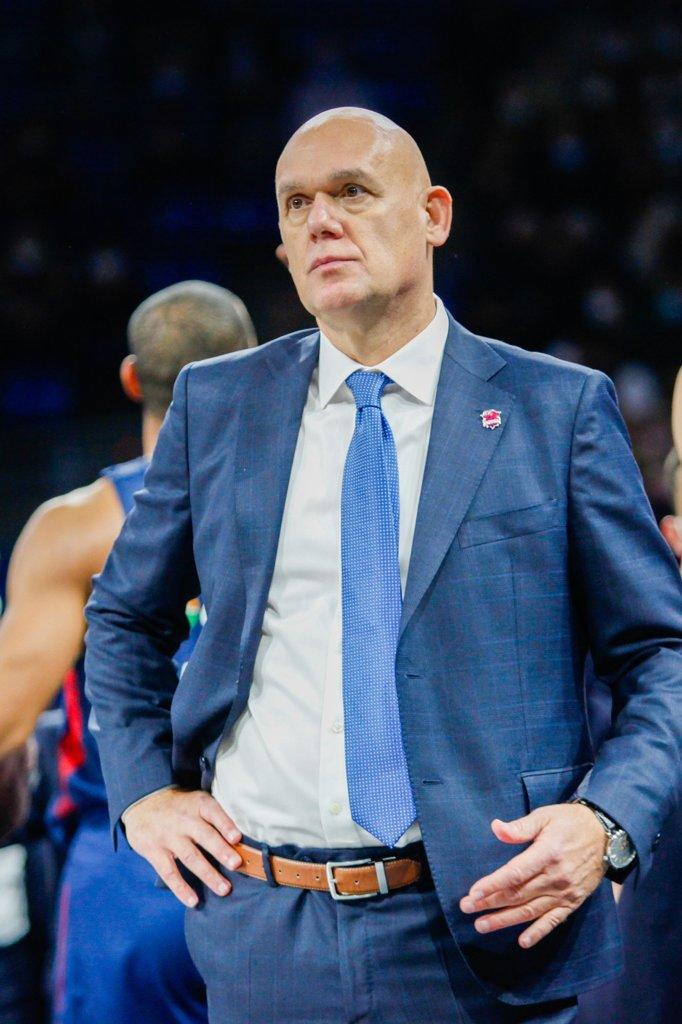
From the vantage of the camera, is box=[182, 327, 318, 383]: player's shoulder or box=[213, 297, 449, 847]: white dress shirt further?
box=[182, 327, 318, 383]: player's shoulder

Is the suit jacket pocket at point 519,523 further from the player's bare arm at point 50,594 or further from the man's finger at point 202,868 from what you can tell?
the player's bare arm at point 50,594

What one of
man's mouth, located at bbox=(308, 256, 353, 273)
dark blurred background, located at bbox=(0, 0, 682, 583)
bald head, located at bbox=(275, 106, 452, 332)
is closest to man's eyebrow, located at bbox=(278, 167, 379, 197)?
bald head, located at bbox=(275, 106, 452, 332)

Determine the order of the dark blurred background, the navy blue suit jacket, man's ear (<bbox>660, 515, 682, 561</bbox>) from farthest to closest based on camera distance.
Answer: the dark blurred background < man's ear (<bbox>660, 515, 682, 561</bbox>) < the navy blue suit jacket

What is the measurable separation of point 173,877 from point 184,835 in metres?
0.05

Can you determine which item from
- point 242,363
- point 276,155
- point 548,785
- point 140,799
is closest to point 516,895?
point 548,785

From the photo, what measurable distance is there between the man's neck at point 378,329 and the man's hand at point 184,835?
0.60 m

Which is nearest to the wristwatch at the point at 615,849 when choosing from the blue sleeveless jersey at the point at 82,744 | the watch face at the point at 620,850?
the watch face at the point at 620,850

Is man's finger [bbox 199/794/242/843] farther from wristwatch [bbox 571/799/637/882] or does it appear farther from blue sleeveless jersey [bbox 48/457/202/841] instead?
blue sleeveless jersey [bbox 48/457/202/841]

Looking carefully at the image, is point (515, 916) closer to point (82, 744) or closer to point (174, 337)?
point (82, 744)

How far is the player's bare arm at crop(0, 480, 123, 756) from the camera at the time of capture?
96.8 inches

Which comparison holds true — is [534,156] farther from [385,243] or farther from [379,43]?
[385,243]

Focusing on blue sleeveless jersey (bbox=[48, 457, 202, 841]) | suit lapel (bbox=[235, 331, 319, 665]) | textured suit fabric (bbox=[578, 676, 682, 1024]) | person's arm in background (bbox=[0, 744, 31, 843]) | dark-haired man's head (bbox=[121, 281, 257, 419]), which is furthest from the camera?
person's arm in background (bbox=[0, 744, 31, 843])

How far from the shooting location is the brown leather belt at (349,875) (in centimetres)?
148

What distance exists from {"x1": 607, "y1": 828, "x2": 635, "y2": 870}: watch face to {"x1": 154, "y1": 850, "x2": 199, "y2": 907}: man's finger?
53cm
